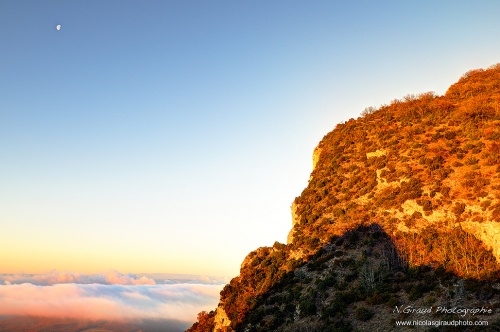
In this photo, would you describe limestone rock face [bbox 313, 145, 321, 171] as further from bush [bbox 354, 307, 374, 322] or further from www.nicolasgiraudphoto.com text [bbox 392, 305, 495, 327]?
www.nicolasgiraudphoto.com text [bbox 392, 305, 495, 327]

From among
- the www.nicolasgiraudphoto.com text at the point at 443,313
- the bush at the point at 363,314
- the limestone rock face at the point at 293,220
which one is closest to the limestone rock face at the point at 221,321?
the limestone rock face at the point at 293,220

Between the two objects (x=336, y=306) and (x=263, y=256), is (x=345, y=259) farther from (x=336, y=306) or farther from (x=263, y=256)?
(x=263, y=256)

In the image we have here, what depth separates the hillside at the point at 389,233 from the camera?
116 feet

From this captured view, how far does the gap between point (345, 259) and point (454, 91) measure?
157ft

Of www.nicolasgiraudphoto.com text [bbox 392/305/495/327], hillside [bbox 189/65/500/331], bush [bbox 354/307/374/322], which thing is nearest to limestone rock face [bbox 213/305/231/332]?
hillside [bbox 189/65/500/331]

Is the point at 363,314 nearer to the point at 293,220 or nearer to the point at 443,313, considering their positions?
the point at 443,313

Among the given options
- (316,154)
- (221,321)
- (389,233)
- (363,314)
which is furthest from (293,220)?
(363,314)

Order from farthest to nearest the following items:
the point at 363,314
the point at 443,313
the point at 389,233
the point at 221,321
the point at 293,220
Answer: the point at 293,220 < the point at 221,321 < the point at 389,233 < the point at 363,314 < the point at 443,313

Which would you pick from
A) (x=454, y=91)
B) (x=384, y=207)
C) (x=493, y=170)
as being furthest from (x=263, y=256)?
(x=454, y=91)

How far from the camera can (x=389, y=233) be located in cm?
4547

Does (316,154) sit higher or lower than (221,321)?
higher

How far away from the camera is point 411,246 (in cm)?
4203

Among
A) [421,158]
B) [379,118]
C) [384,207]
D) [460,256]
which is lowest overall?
[460,256]

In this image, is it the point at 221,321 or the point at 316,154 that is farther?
the point at 316,154
